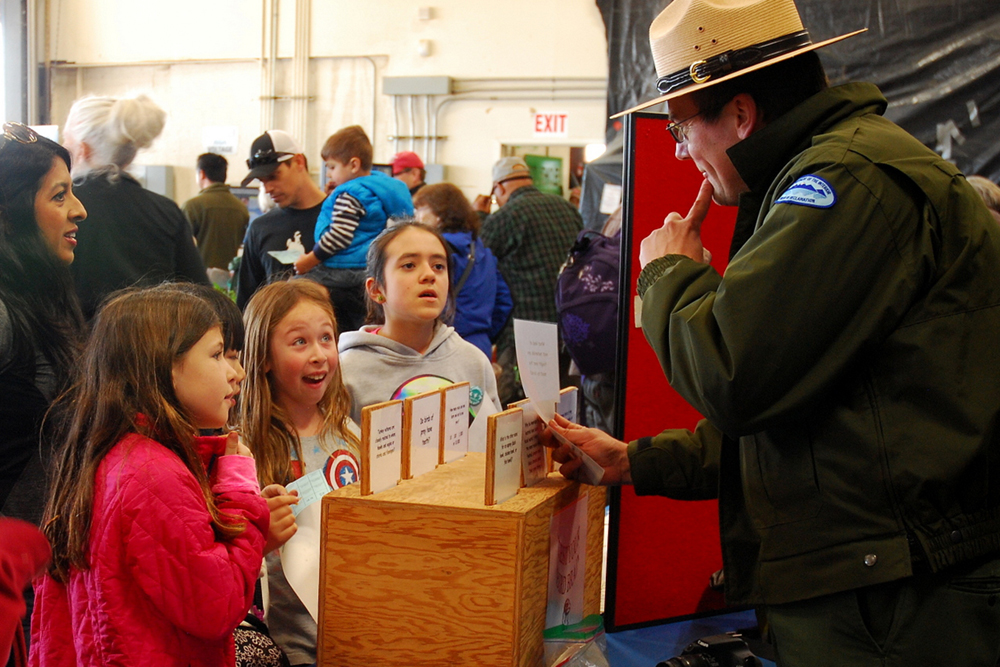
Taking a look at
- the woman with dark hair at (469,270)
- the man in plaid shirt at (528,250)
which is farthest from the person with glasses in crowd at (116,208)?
the man in plaid shirt at (528,250)

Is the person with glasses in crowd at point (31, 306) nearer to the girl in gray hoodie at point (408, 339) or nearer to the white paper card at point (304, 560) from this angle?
→ the white paper card at point (304, 560)

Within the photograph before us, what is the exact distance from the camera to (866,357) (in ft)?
3.76

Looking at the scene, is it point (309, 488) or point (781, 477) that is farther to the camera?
point (309, 488)

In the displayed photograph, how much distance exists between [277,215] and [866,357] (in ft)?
10.0

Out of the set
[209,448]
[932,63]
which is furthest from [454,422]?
[932,63]

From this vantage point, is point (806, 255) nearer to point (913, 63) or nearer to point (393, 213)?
point (393, 213)

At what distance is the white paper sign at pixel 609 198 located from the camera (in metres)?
5.59

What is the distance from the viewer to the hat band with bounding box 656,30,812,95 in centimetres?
126

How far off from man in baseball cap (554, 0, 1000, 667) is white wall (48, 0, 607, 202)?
6801 millimetres

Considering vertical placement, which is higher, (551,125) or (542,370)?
(551,125)

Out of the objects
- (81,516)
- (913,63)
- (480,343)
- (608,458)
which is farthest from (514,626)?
(913,63)

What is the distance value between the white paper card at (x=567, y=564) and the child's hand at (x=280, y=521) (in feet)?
1.47

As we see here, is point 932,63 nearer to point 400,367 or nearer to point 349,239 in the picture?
point 349,239

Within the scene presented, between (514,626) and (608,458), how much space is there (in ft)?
1.37
